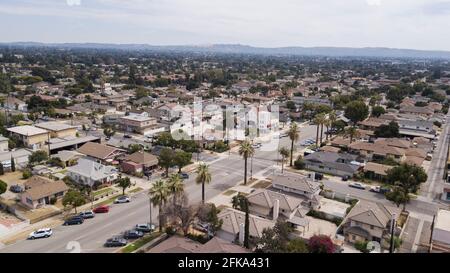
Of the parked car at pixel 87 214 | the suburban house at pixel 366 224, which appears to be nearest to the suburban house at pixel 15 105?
the parked car at pixel 87 214

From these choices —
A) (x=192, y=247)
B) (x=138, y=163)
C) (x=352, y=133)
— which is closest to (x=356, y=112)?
(x=352, y=133)

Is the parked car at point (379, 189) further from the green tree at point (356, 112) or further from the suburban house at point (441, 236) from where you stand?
the green tree at point (356, 112)

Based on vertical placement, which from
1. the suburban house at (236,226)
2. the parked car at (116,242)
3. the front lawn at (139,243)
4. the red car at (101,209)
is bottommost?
the front lawn at (139,243)

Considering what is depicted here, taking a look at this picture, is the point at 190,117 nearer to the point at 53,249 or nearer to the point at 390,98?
the point at 53,249

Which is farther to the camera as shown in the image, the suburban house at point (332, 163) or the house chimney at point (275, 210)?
the suburban house at point (332, 163)

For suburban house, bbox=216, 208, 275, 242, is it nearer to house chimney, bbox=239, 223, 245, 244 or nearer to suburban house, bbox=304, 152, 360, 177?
house chimney, bbox=239, 223, 245, 244
